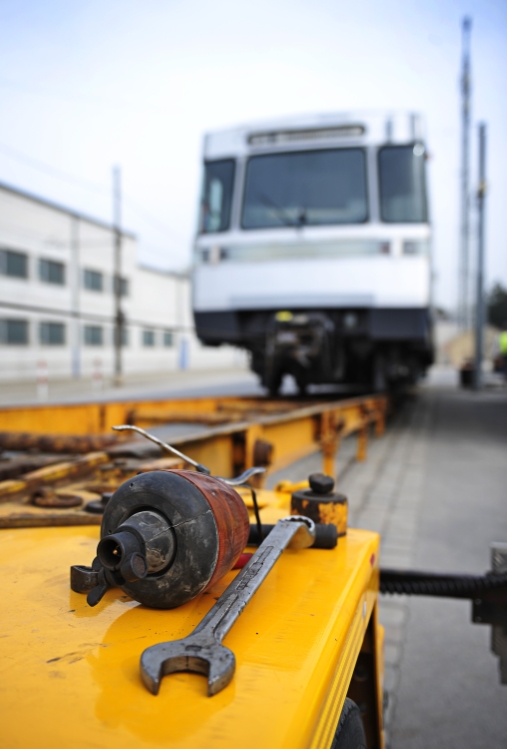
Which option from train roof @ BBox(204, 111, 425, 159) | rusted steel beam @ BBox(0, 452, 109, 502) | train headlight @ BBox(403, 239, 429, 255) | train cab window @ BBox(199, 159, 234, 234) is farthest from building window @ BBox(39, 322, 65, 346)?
rusted steel beam @ BBox(0, 452, 109, 502)

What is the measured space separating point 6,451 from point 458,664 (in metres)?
2.37

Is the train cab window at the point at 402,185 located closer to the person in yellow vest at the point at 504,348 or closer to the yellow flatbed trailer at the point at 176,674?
the yellow flatbed trailer at the point at 176,674

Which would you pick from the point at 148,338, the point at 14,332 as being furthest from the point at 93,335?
the point at 148,338

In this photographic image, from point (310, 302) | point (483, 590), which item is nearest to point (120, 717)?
point (483, 590)

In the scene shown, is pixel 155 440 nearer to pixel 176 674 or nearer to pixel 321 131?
pixel 176 674

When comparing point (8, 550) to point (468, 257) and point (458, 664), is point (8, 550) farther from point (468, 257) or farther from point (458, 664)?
point (468, 257)

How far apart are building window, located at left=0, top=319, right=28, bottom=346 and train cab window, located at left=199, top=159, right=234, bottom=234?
2023cm

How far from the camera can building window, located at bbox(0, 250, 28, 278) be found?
24417 millimetres

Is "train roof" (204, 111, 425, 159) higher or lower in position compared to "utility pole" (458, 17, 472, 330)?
lower

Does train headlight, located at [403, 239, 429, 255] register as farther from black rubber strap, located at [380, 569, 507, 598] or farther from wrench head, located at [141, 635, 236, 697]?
wrench head, located at [141, 635, 236, 697]

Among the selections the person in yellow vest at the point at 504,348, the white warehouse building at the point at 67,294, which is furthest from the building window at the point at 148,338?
the person in yellow vest at the point at 504,348

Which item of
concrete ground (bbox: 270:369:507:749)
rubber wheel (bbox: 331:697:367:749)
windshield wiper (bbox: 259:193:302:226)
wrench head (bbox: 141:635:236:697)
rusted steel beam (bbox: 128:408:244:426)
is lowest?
concrete ground (bbox: 270:369:507:749)

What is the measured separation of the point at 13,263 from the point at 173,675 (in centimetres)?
2662

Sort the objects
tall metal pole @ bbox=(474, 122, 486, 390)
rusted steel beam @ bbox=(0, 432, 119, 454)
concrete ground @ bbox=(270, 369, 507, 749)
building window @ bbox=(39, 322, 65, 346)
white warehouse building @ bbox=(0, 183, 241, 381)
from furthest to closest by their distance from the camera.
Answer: building window @ bbox=(39, 322, 65, 346) → white warehouse building @ bbox=(0, 183, 241, 381) → tall metal pole @ bbox=(474, 122, 486, 390) → rusted steel beam @ bbox=(0, 432, 119, 454) → concrete ground @ bbox=(270, 369, 507, 749)
